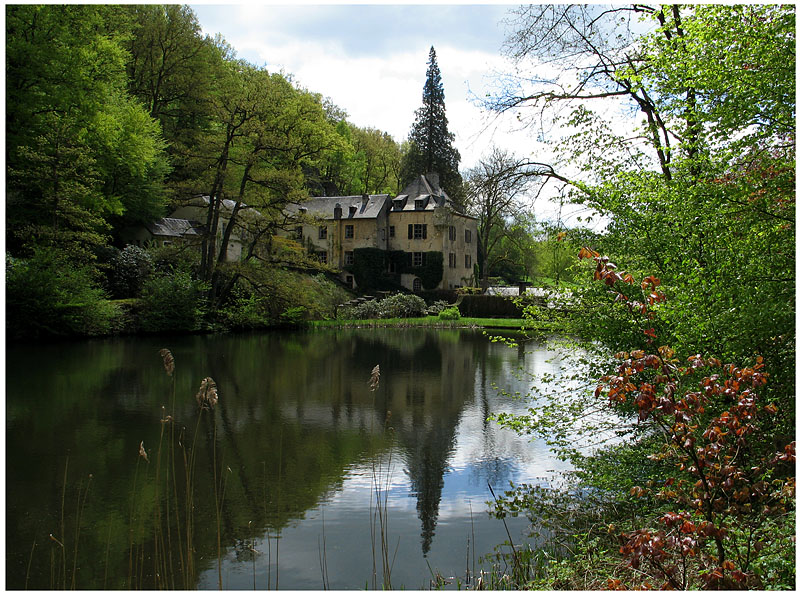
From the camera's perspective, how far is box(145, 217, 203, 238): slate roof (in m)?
34.6

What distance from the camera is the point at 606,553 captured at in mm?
5105

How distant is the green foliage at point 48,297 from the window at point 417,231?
81.8 ft

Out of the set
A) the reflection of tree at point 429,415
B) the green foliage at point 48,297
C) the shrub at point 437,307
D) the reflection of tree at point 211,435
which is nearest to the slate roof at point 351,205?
the shrub at point 437,307

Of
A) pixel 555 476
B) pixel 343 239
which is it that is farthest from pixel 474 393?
pixel 343 239

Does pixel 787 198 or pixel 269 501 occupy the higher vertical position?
pixel 787 198

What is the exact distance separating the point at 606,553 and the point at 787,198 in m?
3.01

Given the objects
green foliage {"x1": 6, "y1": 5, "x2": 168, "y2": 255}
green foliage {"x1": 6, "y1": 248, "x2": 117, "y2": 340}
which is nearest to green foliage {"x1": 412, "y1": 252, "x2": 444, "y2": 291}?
green foliage {"x1": 6, "y1": 5, "x2": 168, "y2": 255}

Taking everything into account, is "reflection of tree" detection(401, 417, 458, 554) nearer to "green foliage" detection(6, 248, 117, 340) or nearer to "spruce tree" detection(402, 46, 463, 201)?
"green foliage" detection(6, 248, 117, 340)

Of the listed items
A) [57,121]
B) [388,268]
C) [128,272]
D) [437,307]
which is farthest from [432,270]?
[57,121]

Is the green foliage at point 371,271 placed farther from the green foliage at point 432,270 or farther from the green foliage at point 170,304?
the green foliage at point 170,304

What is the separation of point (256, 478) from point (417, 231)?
3798 centimetres

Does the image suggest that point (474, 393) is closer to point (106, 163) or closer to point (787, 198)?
point (787, 198)

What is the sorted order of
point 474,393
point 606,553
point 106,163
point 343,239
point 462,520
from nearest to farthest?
point 606,553, point 462,520, point 474,393, point 106,163, point 343,239

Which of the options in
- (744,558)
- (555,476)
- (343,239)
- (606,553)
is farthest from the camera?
(343,239)
